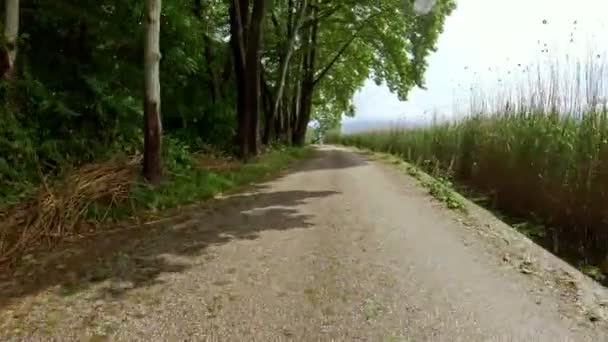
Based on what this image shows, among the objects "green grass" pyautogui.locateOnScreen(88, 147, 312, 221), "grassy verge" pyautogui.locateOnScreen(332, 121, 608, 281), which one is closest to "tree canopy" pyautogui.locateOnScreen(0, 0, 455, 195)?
"green grass" pyautogui.locateOnScreen(88, 147, 312, 221)

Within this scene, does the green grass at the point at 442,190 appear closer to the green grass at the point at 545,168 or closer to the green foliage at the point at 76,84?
the green grass at the point at 545,168

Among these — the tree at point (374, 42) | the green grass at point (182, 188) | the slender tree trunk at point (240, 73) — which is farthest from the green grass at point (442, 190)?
the tree at point (374, 42)

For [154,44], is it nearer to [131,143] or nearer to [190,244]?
[131,143]

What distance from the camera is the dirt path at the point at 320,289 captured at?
4.02 meters

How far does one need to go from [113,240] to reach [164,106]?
32.9 ft

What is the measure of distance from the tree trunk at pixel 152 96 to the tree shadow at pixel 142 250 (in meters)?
0.95

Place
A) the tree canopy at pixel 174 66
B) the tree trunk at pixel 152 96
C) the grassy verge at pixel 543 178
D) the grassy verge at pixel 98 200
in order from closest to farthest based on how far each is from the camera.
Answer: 1. the grassy verge at pixel 98 200
2. the grassy verge at pixel 543 178
3. the tree canopy at pixel 174 66
4. the tree trunk at pixel 152 96

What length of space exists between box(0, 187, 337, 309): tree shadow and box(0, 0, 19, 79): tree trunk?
295 cm

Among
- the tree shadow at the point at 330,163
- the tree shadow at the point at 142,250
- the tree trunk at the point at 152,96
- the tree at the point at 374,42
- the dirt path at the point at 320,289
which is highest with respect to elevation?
the tree at the point at 374,42

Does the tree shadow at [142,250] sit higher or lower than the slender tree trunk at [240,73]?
lower

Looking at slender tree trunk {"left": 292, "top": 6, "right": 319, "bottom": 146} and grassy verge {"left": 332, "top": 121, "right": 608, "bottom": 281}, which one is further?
slender tree trunk {"left": 292, "top": 6, "right": 319, "bottom": 146}

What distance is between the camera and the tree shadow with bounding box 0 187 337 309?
492cm

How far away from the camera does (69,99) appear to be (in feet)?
29.9

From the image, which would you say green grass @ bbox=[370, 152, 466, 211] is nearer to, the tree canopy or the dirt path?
the dirt path
